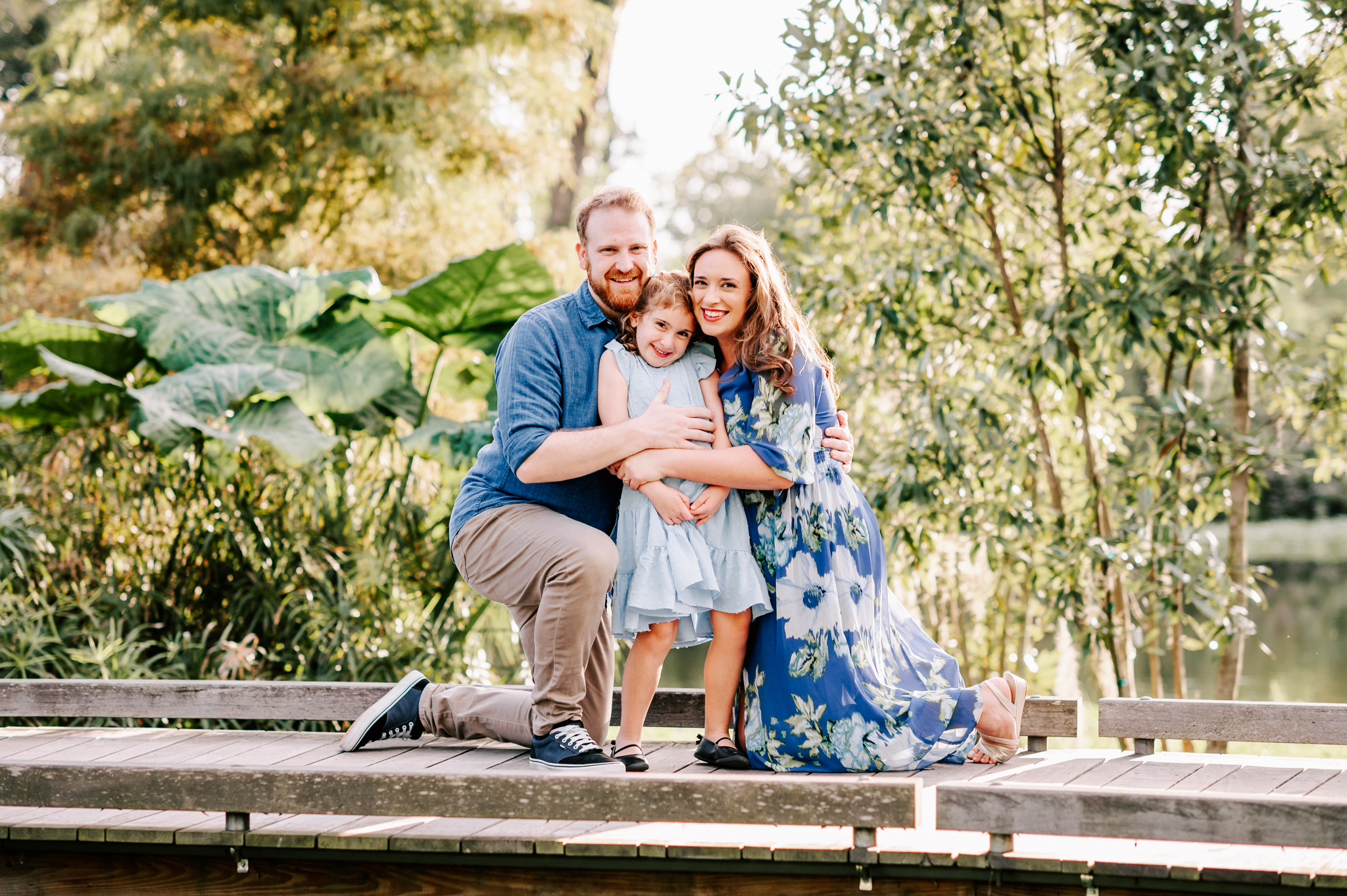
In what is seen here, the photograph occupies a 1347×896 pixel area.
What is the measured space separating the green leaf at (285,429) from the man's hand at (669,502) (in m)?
2.92

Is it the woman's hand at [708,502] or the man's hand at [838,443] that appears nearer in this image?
the woman's hand at [708,502]

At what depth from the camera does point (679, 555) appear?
2900 millimetres

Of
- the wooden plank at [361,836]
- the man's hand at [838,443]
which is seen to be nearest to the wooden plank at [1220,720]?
the man's hand at [838,443]

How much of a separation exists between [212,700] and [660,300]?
1936 mm

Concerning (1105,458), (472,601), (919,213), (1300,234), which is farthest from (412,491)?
(1300,234)

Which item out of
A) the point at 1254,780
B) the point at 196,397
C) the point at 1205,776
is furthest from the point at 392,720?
the point at 196,397

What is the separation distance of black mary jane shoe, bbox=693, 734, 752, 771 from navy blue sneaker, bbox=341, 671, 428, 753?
86 centimetres

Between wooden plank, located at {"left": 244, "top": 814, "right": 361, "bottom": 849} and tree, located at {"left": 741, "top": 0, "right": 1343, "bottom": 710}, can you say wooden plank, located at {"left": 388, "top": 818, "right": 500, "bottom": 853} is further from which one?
tree, located at {"left": 741, "top": 0, "right": 1343, "bottom": 710}

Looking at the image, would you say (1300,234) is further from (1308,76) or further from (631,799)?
(631,799)

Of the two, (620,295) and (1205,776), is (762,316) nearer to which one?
(620,295)

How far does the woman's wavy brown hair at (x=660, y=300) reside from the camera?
3.04 m

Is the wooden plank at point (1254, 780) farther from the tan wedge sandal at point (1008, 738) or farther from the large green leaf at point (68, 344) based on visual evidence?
the large green leaf at point (68, 344)

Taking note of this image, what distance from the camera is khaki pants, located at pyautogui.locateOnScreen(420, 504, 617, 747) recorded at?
294 cm

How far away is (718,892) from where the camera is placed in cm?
264
